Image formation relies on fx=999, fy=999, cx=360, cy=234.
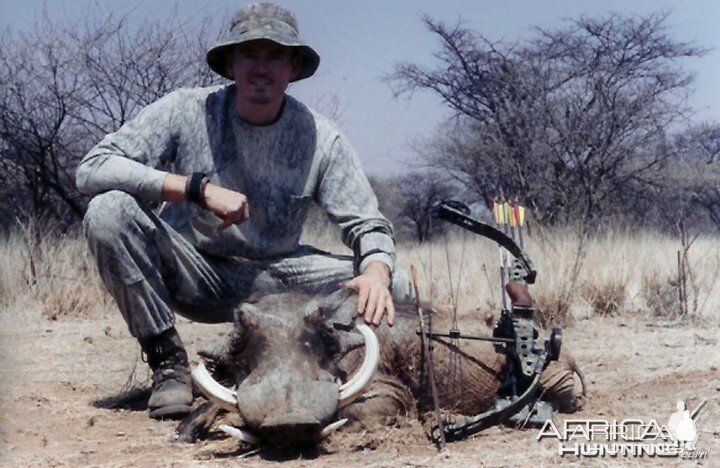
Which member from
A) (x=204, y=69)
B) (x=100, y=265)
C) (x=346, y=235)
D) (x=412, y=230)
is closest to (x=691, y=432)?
(x=346, y=235)

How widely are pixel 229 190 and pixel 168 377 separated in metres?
0.82

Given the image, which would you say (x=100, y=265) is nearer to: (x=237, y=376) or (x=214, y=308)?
(x=214, y=308)

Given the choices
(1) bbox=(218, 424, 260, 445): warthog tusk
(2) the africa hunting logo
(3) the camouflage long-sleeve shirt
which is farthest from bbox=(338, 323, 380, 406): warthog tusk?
(3) the camouflage long-sleeve shirt

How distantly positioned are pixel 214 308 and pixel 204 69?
6918mm

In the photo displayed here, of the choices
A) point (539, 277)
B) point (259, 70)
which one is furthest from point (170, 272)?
point (539, 277)

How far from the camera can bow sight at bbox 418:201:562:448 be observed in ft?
11.4

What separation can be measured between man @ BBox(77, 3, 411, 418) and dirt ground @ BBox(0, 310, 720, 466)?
44 cm

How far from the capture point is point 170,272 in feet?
13.8

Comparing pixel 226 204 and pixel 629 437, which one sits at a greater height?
pixel 226 204

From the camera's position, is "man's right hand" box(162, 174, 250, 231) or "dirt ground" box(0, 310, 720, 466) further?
"man's right hand" box(162, 174, 250, 231)

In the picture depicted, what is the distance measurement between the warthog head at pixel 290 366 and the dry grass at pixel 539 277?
2.36 metres

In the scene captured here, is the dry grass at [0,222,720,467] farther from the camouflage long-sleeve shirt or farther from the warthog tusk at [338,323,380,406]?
the camouflage long-sleeve shirt

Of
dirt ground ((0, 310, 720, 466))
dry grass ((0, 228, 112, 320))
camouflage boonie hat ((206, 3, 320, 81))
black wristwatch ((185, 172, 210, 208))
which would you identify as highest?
camouflage boonie hat ((206, 3, 320, 81))

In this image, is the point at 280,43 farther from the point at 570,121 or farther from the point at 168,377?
the point at 570,121
